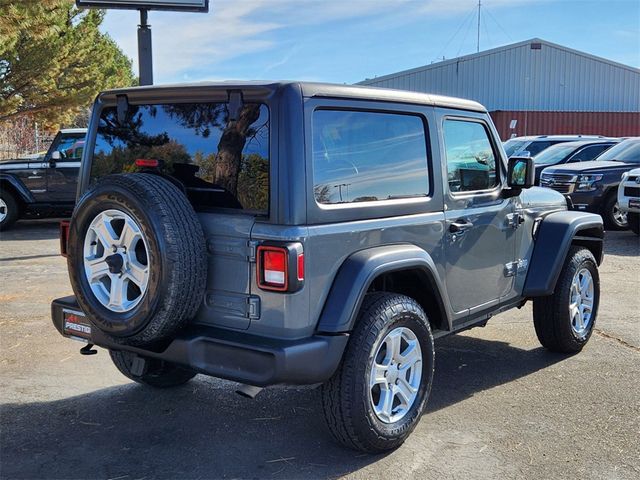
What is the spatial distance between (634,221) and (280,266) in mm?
10411

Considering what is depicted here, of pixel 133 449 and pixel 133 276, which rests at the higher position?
pixel 133 276

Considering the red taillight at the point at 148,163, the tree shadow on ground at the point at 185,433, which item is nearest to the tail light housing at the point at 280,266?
the red taillight at the point at 148,163

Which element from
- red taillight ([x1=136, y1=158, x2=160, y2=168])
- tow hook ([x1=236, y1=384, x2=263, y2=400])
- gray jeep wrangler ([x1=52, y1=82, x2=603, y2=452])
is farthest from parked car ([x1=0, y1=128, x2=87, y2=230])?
tow hook ([x1=236, y1=384, x2=263, y2=400])

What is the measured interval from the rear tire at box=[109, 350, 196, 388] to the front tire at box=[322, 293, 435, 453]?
4.10 feet

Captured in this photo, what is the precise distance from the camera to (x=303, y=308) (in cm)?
322

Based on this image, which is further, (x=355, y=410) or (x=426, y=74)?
(x=426, y=74)

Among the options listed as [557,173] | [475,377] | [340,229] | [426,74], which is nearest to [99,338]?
[340,229]

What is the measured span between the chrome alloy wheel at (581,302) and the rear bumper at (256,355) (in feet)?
8.89

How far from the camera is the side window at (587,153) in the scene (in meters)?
15.2

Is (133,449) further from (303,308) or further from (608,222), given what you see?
(608,222)

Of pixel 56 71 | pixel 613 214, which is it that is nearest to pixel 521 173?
pixel 613 214

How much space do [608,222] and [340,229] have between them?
1064 cm

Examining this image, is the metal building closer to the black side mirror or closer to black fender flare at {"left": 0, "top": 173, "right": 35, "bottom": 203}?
black fender flare at {"left": 0, "top": 173, "right": 35, "bottom": 203}

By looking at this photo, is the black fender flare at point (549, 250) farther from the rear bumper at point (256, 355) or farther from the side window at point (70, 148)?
the side window at point (70, 148)
